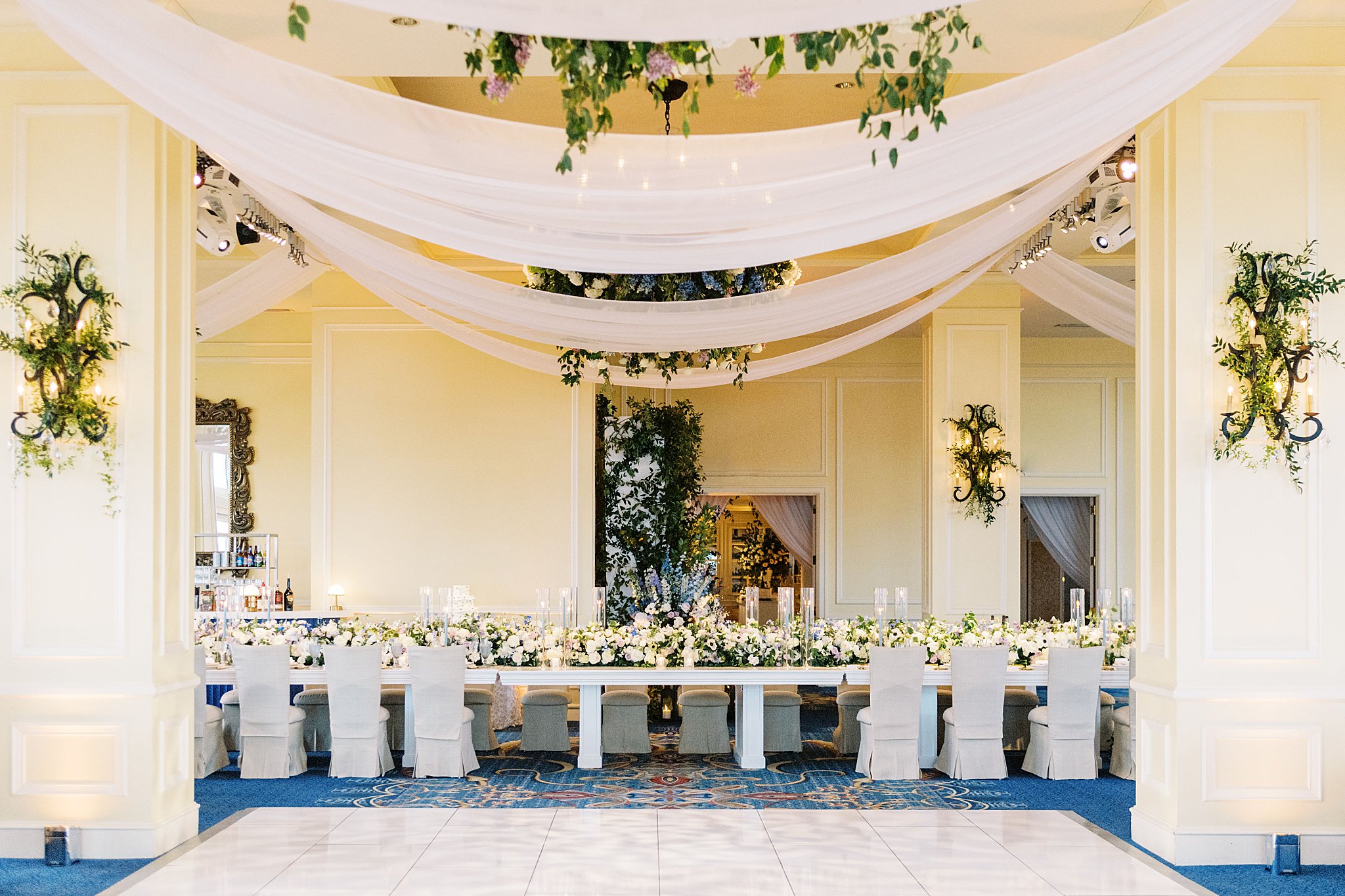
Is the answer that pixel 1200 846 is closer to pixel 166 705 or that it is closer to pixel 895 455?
pixel 166 705

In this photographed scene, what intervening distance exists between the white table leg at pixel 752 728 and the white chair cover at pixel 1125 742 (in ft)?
7.71

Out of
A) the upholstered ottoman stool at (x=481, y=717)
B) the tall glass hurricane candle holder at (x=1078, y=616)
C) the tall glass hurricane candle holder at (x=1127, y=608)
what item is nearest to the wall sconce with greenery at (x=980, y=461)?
the tall glass hurricane candle holder at (x=1127, y=608)

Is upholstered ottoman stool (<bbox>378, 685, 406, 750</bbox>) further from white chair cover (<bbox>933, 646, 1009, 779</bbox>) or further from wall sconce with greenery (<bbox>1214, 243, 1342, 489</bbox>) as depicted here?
wall sconce with greenery (<bbox>1214, 243, 1342, 489</bbox>)

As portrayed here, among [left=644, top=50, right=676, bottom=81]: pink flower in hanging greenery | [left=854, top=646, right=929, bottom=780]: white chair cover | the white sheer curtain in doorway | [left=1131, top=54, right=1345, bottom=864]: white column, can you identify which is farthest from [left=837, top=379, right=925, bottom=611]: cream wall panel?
[left=644, top=50, right=676, bottom=81]: pink flower in hanging greenery

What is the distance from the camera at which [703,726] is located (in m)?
8.17

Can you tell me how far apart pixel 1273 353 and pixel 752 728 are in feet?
13.6

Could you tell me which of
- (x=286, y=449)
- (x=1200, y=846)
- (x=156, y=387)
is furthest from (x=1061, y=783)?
(x=286, y=449)

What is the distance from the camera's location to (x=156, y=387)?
5363mm

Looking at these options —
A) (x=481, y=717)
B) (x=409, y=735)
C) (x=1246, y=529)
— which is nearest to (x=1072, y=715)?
(x=1246, y=529)

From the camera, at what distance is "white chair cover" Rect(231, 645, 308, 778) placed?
744cm

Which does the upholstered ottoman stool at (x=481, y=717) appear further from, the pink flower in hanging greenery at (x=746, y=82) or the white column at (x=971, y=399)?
the pink flower in hanging greenery at (x=746, y=82)

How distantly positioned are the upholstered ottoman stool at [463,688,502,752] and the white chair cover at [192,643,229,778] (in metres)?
1.65

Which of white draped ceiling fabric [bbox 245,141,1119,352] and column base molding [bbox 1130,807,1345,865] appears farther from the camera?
white draped ceiling fabric [bbox 245,141,1119,352]

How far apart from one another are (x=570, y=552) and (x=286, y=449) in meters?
3.75
